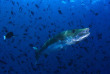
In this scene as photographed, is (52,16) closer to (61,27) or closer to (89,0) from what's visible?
(61,27)

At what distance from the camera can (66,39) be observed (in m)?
3.36

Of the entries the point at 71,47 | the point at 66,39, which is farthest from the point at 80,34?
the point at 71,47

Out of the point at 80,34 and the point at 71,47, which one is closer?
the point at 80,34

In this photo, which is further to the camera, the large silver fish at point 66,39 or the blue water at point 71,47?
the blue water at point 71,47

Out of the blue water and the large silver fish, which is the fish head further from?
the blue water

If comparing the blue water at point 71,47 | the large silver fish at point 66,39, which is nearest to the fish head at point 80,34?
the large silver fish at point 66,39

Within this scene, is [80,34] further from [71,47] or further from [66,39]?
[71,47]

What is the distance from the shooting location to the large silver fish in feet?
10.1

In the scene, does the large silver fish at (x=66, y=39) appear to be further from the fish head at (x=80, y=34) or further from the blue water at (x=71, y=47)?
the blue water at (x=71, y=47)

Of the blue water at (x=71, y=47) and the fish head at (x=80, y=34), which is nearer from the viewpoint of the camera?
the fish head at (x=80, y=34)

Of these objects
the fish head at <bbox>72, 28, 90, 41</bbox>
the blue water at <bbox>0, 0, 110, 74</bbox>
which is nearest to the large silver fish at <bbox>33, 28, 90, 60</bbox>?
the fish head at <bbox>72, 28, 90, 41</bbox>

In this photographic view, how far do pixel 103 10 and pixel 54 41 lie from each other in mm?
28651

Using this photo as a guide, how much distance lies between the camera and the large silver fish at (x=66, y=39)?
3080mm

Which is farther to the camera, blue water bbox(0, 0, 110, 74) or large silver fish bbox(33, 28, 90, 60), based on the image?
blue water bbox(0, 0, 110, 74)
